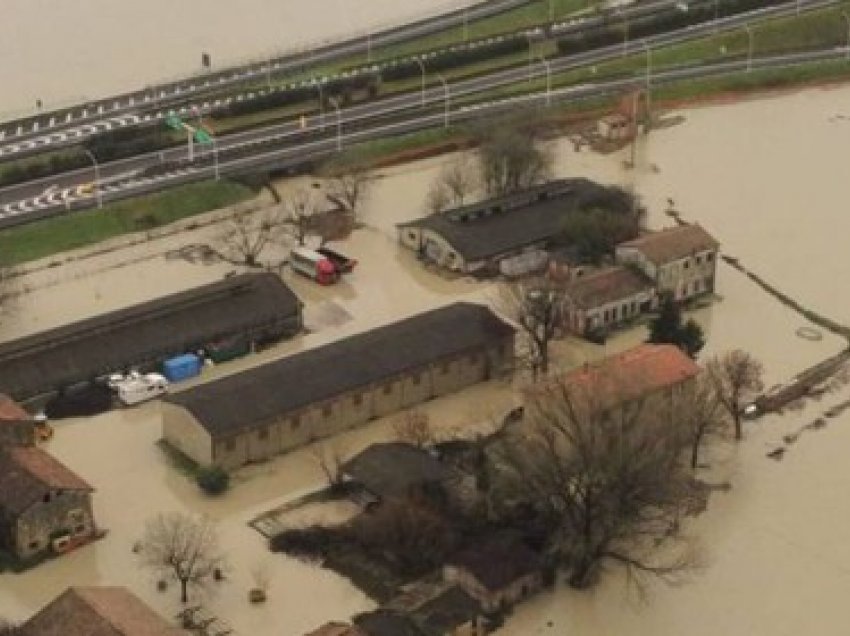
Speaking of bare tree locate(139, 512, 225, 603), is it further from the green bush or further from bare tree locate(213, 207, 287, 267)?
bare tree locate(213, 207, 287, 267)

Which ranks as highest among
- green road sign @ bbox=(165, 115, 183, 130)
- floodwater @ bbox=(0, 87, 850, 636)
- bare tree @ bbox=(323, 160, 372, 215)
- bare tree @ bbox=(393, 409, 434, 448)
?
green road sign @ bbox=(165, 115, 183, 130)

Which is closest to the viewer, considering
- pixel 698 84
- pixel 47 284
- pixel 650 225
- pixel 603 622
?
pixel 603 622

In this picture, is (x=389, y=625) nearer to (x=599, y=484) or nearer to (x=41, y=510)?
(x=599, y=484)

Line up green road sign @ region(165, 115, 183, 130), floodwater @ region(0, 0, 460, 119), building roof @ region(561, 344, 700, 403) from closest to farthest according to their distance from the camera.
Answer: building roof @ region(561, 344, 700, 403)
green road sign @ region(165, 115, 183, 130)
floodwater @ region(0, 0, 460, 119)

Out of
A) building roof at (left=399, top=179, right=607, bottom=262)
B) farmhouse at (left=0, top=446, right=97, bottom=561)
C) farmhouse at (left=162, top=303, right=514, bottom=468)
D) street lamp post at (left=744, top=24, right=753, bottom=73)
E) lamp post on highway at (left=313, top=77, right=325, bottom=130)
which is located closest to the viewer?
farmhouse at (left=0, top=446, right=97, bottom=561)

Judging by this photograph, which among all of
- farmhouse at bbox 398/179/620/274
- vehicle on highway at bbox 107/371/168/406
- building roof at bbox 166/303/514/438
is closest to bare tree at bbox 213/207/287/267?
farmhouse at bbox 398/179/620/274

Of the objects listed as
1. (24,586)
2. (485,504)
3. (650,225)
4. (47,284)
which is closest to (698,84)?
(650,225)

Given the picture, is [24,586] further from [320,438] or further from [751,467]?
[751,467]
